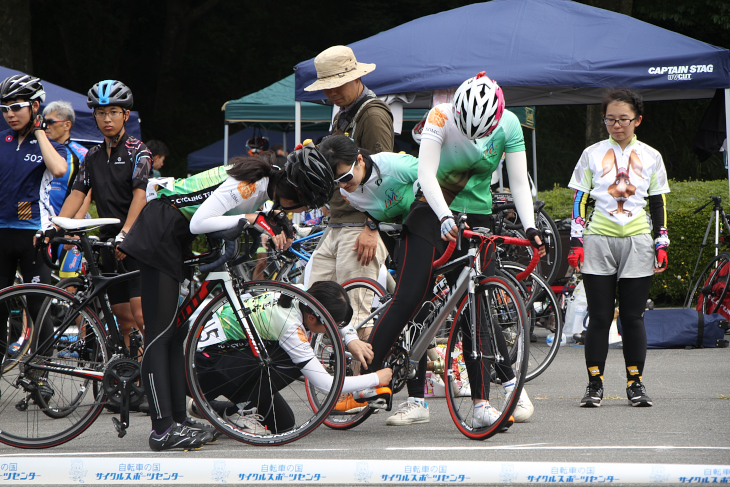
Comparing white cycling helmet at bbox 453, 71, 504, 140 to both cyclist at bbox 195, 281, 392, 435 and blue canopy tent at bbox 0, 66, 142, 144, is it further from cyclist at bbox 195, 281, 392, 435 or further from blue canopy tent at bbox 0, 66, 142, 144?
blue canopy tent at bbox 0, 66, 142, 144

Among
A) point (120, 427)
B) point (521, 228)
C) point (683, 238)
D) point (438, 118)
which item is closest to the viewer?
point (120, 427)

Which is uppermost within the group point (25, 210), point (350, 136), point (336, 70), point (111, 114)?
point (336, 70)

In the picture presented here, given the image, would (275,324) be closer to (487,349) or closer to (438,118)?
(487,349)

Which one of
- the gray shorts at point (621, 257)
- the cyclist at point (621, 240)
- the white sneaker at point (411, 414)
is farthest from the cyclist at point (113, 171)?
the gray shorts at point (621, 257)

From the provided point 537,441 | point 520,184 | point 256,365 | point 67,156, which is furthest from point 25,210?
point 537,441

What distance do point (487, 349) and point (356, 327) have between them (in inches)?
40.5

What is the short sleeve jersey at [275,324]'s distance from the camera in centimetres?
451

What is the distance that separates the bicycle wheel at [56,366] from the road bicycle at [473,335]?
1.20 meters

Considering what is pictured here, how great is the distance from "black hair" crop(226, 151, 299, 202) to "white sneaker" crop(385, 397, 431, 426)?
157 cm

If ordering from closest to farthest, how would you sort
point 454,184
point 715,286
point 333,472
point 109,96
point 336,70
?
1. point 333,472
2. point 454,184
3. point 109,96
4. point 336,70
5. point 715,286

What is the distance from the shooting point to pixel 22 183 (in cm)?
598

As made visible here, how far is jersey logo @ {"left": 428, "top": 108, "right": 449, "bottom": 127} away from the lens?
15.6ft

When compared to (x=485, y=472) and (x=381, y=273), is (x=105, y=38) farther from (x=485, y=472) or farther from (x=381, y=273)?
(x=485, y=472)

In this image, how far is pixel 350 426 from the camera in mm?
5141
